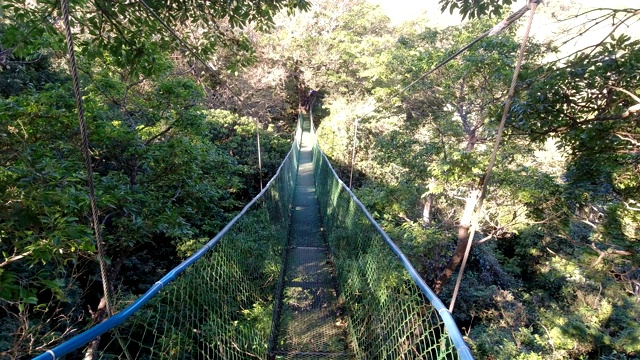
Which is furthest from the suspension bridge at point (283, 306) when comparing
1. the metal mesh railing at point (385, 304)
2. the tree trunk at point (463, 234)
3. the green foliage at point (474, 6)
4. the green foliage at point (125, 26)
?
the tree trunk at point (463, 234)

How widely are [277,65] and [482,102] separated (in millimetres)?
9126

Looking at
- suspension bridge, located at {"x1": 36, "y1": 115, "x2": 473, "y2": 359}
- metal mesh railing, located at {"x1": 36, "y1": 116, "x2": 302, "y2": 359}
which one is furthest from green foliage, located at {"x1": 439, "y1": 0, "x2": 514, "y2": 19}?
metal mesh railing, located at {"x1": 36, "y1": 116, "x2": 302, "y2": 359}

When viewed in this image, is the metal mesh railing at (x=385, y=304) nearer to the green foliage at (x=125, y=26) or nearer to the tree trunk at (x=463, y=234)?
the green foliage at (x=125, y=26)

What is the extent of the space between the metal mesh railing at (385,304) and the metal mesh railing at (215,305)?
1.88 ft

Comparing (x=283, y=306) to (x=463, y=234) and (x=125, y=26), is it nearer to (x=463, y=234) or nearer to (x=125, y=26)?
(x=125, y=26)

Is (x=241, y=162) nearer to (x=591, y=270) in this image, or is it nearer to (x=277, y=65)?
(x=277, y=65)

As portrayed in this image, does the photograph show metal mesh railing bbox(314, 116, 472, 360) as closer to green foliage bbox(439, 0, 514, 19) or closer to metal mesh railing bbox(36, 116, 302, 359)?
metal mesh railing bbox(36, 116, 302, 359)

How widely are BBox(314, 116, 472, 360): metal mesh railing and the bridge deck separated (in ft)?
0.37

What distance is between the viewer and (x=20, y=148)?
1896 millimetres

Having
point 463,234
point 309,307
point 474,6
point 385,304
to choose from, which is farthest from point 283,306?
point 463,234

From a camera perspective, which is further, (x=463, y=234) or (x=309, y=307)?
(x=463, y=234)

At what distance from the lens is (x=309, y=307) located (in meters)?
2.87

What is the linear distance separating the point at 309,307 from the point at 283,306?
0.65 ft

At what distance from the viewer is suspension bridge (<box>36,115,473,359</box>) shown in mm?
1405
